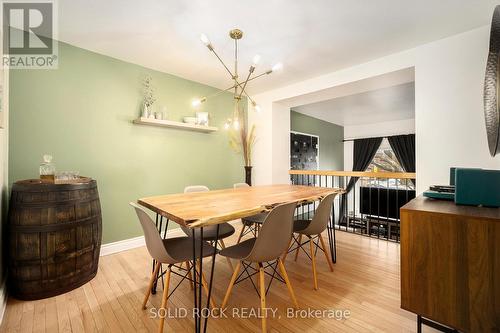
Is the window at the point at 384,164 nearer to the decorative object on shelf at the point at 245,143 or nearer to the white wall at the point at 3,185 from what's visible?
the decorative object on shelf at the point at 245,143

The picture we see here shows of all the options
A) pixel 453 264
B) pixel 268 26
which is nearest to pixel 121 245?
pixel 268 26

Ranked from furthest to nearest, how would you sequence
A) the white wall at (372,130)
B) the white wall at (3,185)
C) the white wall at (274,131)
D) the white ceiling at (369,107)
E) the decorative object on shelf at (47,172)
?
the white wall at (372,130) → the white ceiling at (369,107) → the white wall at (274,131) → the decorative object on shelf at (47,172) → the white wall at (3,185)

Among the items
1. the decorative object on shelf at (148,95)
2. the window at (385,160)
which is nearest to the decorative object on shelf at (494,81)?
the decorative object on shelf at (148,95)

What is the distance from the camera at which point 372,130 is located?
6461 mm

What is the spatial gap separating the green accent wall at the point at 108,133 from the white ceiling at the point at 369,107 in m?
2.67

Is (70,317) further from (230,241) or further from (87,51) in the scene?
(87,51)

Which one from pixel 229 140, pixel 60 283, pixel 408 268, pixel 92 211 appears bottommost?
pixel 60 283

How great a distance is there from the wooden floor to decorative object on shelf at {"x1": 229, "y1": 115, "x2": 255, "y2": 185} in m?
1.90

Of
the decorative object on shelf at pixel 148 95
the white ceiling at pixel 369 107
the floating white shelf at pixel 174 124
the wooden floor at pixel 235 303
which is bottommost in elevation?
the wooden floor at pixel 235 303

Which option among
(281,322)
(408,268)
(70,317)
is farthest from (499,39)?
(70,317)

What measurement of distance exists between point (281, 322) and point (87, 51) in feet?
11.0

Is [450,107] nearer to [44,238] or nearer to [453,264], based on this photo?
[453,264]

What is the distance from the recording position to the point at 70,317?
1.57 metres

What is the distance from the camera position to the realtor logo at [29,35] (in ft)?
6.31
